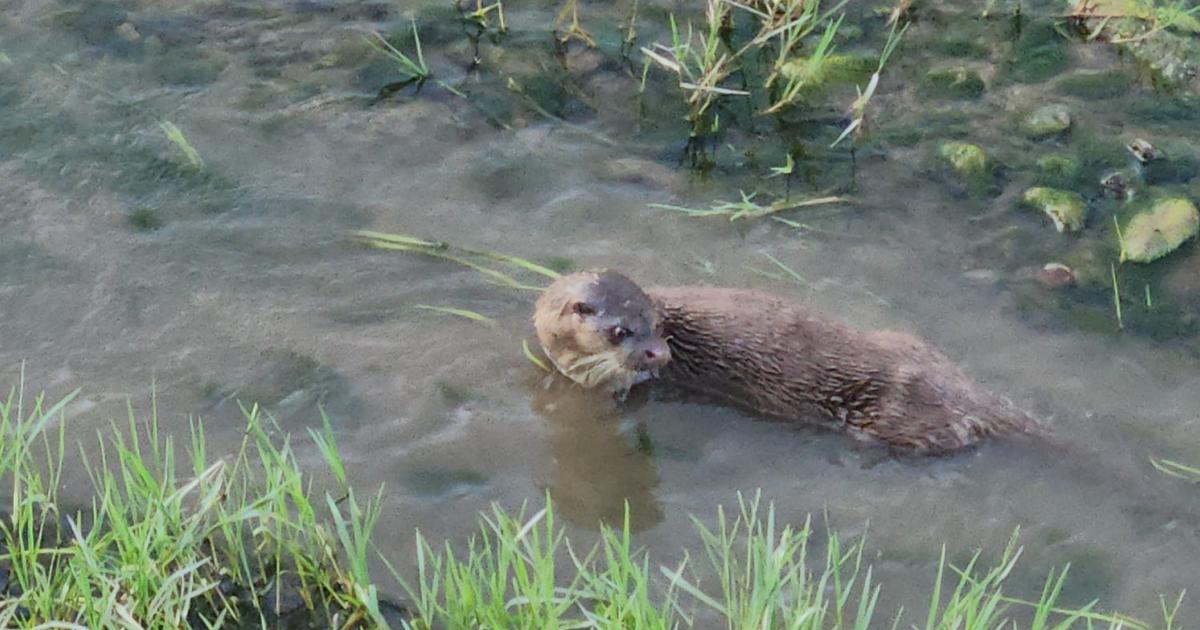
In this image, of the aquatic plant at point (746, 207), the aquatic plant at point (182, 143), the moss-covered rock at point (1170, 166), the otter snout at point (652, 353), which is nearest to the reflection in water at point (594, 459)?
the otter snout at point (652, 353)

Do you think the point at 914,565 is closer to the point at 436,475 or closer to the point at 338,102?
the point at 436,475

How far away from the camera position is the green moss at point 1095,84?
5.19 metres

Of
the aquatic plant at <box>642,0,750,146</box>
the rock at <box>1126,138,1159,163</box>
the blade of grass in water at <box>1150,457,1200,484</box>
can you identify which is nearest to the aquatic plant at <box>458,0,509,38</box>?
the aquatic plant at <box>642,0,750,146</box>

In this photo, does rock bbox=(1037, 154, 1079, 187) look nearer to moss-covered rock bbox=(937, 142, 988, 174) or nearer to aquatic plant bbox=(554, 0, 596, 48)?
moss-covered rock bbox=(937, 142, 988, 174)

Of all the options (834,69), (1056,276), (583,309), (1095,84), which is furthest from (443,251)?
(1095,84)

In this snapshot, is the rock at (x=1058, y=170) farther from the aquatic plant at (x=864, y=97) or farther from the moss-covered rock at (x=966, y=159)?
the aquatic plant at (x=864, y=97)

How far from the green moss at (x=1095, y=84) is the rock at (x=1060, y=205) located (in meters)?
0.65

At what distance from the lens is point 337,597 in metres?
3.15

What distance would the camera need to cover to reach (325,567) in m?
3.24

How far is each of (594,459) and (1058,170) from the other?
2.06 metres

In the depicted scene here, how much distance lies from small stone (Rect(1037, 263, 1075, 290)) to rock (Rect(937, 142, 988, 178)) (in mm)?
513

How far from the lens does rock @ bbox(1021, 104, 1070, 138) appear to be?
5.00 m

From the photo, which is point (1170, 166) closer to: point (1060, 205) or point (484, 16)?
point (1060, 205)

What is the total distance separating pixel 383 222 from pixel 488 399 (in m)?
0.85
